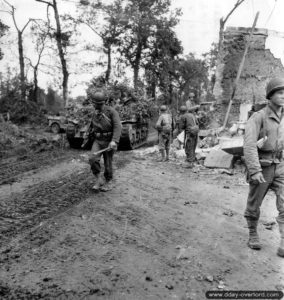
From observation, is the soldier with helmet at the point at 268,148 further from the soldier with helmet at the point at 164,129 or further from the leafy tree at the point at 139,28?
the leafy tree at the point at 139,28

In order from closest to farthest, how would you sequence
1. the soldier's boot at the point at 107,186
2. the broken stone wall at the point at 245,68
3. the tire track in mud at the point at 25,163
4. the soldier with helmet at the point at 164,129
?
the soldier's boot at the point at 107,186 → the tire track in mud at the point at 25,163 → the soldier with helmet at the point at 164,129 → the broken stone wall at the point at 245,68

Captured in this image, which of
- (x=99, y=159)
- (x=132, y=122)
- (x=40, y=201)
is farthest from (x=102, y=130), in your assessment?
(x=132, y=122)

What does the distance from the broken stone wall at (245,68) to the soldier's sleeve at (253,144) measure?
8.90m

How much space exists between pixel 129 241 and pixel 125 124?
8762 mm

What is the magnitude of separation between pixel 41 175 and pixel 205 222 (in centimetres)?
442

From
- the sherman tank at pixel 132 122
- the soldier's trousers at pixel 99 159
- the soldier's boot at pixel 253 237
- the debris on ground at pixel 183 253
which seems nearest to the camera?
the debris on ground at pixel 183 253

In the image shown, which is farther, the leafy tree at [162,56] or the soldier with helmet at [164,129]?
the leafy tree at [162,56]

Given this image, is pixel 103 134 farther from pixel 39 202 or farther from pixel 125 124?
pixel 125 124

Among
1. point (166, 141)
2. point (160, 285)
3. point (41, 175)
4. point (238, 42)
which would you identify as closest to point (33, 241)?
point (160, 285)

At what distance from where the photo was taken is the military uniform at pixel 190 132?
9.89m

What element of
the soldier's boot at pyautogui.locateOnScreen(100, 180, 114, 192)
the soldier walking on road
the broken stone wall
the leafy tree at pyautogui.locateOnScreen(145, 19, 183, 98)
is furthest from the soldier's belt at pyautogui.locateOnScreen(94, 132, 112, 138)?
the leafy tree at pyautogui.locateOnScreen(145, 19, 183, 98)

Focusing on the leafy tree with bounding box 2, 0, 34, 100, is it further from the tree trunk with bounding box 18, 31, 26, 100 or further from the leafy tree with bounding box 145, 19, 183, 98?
the leafy tree with bounding box 145, 19, 183, 98

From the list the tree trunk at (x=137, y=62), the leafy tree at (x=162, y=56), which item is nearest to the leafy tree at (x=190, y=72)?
the leafy tree at (x=162, y=56)

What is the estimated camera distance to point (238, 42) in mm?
12789
